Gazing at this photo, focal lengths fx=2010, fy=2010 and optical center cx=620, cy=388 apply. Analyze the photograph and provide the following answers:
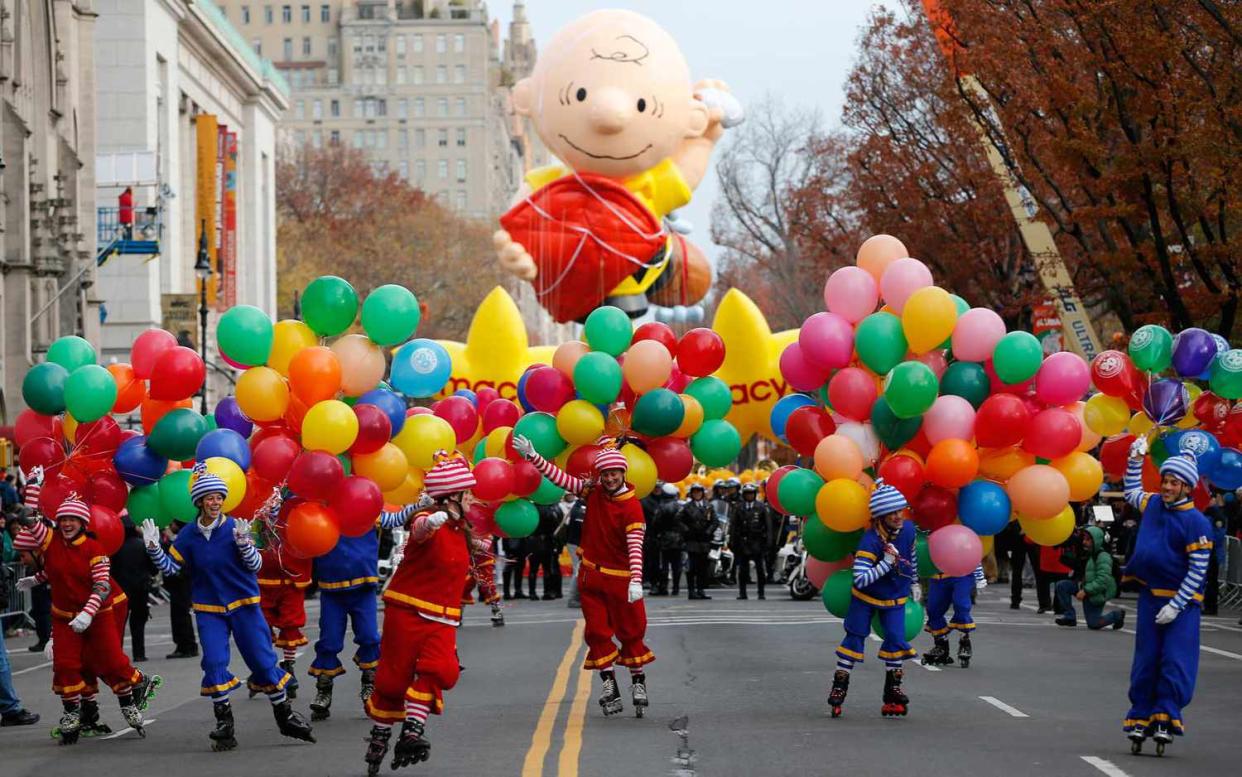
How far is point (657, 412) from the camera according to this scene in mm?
17016

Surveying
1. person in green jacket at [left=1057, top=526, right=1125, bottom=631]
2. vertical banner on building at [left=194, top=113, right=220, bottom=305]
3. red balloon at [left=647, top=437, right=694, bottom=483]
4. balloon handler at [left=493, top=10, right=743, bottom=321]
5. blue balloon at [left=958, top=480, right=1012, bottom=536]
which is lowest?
person in green jacket at [left=1057, top=526, right=1125, bottom=631]

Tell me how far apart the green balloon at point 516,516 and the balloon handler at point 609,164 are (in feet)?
32.3

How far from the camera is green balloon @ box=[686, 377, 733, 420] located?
17.8 m

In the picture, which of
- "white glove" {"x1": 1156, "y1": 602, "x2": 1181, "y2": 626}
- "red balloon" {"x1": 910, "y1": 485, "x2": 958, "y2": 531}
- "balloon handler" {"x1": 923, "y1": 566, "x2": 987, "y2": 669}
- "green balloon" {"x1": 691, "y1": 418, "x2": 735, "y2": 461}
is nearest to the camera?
"white glove" {"x1": 1156, "y1": 602, "x2": 1181, "y2": 626}

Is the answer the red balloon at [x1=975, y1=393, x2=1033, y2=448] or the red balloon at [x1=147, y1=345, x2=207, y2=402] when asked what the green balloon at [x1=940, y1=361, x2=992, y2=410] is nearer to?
the red balloon at [x1=975, y1=393, x2=1033, y2=448]

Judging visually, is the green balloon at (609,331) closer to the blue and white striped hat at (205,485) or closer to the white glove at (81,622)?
the blue and white striped hat at (205,485)

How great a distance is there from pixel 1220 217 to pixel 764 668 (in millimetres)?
13373

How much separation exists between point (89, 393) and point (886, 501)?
597cm

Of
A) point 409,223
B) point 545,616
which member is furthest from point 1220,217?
point 409,223

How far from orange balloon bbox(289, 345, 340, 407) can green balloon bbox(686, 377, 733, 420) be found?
4.02 meters

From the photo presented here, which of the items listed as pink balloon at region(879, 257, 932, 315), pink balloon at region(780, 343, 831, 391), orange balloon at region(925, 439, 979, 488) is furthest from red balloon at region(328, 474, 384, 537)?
pink balloon at region(879, 257, 932, 315)

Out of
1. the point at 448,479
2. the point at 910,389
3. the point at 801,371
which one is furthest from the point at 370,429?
the point at 910,389

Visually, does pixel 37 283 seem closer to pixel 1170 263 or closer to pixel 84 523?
pixel 1170 263

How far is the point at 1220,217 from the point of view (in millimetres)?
28516
